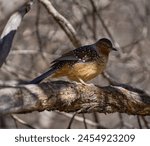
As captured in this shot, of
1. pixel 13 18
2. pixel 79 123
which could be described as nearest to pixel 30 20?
pixel 79 123

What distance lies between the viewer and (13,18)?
319 centimetres

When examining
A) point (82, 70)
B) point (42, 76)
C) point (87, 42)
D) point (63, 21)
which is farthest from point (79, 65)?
point (87, 42)

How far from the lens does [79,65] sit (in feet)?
10.6

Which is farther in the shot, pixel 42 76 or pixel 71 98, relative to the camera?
pixel 42 76

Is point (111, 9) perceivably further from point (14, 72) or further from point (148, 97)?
point (148, 97)

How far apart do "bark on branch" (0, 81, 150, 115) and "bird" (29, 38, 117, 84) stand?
21 centimetres

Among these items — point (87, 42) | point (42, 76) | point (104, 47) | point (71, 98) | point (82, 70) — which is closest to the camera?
point (71, 98)

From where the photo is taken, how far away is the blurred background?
14.6 ft

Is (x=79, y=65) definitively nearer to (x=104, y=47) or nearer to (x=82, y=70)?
(x=82, y=70)

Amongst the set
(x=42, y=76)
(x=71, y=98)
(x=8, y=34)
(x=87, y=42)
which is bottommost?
(x=71, y=98)

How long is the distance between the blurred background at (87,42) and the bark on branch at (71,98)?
1.23m

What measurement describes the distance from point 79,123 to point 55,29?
85cm

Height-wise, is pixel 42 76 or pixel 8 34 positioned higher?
pixel 8 34

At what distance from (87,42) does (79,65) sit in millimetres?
1000
